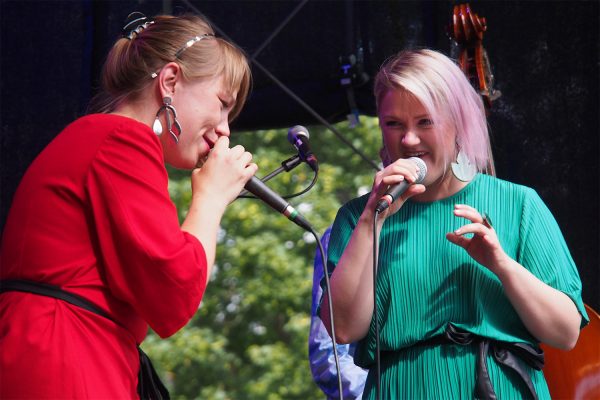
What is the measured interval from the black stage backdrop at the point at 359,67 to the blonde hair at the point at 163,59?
3.98ft

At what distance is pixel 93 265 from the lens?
1704 mm

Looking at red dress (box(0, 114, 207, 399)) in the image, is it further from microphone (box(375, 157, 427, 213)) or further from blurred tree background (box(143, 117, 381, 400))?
blurred tree background (box(143, 117, 381, 400))

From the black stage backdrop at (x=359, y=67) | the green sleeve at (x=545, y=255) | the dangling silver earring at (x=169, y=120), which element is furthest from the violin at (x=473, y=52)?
the dangling silver earring at (x=169, y=120)

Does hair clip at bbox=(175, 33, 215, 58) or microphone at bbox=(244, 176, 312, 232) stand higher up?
hair clip at bbox=(175, 33, 215, 58)

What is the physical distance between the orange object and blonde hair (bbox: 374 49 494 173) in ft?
2.24

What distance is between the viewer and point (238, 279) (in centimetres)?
1132

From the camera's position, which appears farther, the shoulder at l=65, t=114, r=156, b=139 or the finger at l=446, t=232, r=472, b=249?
the finger at l=446, t=232, r=472, b=249

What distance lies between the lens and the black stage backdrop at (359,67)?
A: 323 cm

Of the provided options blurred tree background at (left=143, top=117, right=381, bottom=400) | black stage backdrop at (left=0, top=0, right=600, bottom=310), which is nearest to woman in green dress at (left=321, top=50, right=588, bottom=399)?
black stage backdrop at (left=0, top=0, right=600, bottom=310)

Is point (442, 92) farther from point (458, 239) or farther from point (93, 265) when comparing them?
point (93, 265)

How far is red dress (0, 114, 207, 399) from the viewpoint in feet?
5.38

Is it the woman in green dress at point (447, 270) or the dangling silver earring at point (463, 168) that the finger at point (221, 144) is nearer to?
the woman in green dress at point (447, 270)

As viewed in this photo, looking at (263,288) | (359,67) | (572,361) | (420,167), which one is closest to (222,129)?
(420,167)

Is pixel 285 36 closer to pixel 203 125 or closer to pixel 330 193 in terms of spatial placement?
pixel 203 125
